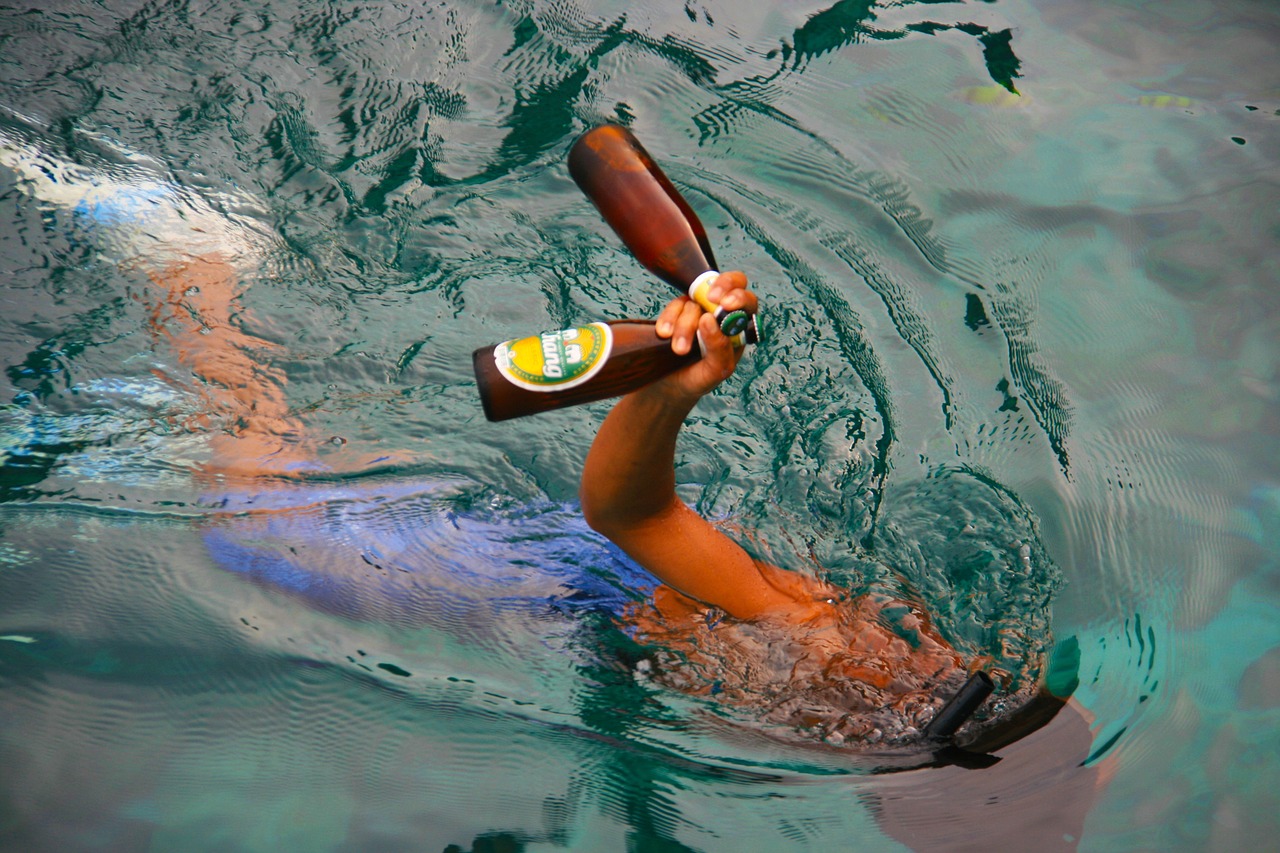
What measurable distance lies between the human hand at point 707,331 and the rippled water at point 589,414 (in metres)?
0.84

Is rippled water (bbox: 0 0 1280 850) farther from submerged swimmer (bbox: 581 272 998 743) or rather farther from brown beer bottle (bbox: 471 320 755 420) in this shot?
brown beer bottle (bbox: 471 320 755 420)

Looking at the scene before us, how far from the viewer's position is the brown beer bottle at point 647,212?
159 centimetres

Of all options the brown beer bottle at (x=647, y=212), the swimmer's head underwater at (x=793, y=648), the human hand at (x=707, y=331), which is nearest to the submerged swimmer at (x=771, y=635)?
the swimmer's head underwater at (x=793, y=648)

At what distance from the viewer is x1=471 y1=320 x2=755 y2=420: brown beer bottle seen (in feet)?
4.90

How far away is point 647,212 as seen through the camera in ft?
5.36

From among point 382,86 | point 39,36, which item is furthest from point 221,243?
point 39,36

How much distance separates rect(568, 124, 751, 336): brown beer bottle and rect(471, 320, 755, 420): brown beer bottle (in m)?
0.11

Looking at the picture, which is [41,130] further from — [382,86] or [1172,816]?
[1172,816]

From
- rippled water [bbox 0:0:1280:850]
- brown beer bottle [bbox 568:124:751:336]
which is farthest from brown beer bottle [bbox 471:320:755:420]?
rippled water [bbox 0:0:1280:850]

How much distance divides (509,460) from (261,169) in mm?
1429

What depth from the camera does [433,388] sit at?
283 cm

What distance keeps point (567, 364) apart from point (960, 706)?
1.08 metres

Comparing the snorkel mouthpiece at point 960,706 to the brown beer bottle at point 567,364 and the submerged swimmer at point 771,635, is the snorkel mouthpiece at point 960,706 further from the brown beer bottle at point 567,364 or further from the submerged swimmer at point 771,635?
the brown beer bottle at point 567,364

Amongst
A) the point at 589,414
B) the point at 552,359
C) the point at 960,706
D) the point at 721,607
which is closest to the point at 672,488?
the point at 721,607
